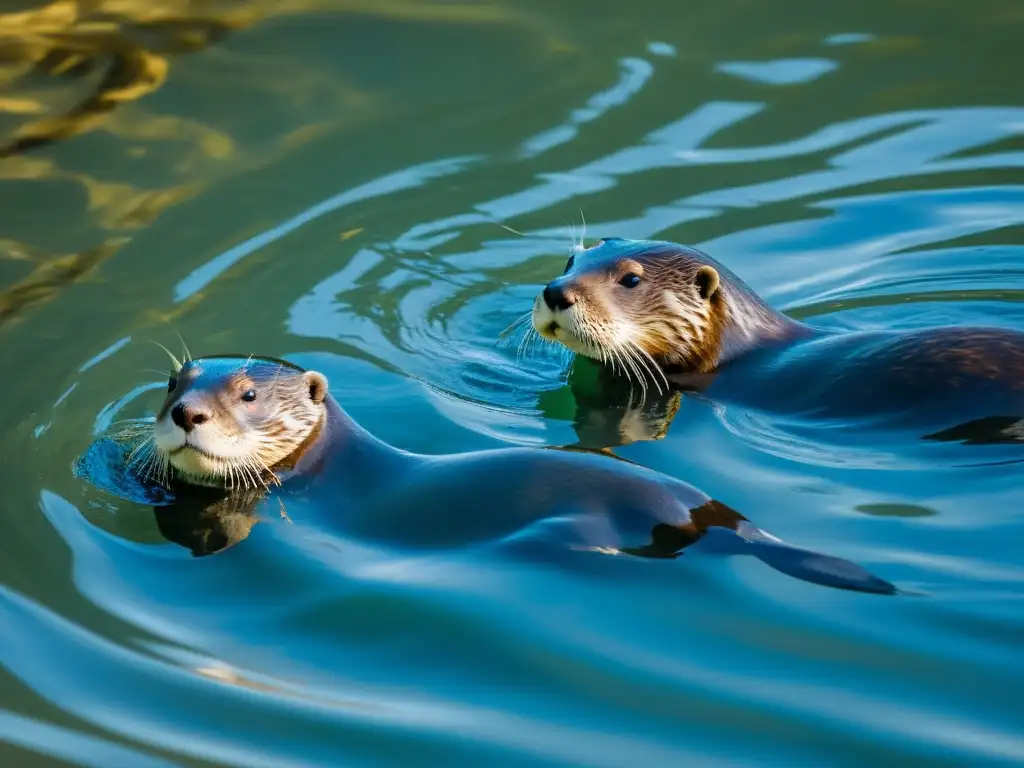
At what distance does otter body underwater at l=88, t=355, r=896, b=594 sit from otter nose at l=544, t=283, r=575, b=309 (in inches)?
46.9

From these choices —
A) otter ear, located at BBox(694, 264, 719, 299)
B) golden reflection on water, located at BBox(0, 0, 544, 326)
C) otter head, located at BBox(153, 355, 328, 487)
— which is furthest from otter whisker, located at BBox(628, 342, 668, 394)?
golden reflection on water, located at BBox(0, 0, 544, 326)

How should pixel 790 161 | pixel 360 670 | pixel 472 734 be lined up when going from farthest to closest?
pixel 790 161 < pixel 360 670 < pixel 472 734

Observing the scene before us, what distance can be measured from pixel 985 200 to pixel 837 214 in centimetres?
90

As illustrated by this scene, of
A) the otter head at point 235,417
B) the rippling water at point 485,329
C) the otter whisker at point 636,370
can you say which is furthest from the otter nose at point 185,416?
the otter whisker at point 636,370

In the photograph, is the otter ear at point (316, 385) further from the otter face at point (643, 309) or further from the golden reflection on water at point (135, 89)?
the golden reflection on water at point (135, 89)

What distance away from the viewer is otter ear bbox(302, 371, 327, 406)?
605 cm

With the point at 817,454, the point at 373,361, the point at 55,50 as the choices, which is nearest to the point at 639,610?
the point at 817,454

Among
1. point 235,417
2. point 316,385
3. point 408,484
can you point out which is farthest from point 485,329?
point 408,484

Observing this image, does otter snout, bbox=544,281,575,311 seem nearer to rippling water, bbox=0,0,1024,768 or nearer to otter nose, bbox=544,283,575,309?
otter nose, bbox=544,283,575,309

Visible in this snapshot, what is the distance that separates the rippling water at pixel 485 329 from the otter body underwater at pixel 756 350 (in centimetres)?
21

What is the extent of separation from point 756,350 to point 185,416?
2827 millimetres

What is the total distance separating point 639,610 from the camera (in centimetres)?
465

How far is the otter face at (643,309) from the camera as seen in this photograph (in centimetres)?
697

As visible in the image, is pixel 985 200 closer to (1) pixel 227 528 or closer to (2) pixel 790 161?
(2) pixel 790 161
